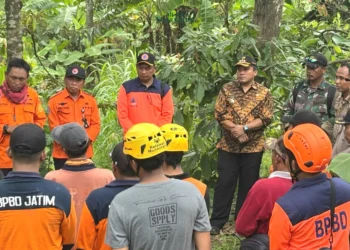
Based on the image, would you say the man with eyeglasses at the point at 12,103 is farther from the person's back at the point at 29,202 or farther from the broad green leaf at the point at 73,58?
the broad green leaf at the point at 73,58

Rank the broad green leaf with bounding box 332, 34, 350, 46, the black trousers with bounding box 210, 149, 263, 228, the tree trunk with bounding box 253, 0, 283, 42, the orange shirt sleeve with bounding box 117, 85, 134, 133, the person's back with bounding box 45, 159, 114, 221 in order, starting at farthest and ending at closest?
the broad green leaf with bounding box 332, 34, 350, 46 < the tree trunk with bounding box 253, 0, 283, 42 < the orange shirt sleeve with bounding box 117, 85, 134, 133 < the black trousers with bounding box 210, 149, 263, 228 < the person's back with bounding box 45, 159, 114, 221

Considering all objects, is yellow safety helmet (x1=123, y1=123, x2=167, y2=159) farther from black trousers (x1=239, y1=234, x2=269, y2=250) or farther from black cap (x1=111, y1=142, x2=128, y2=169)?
black trousers (x1=239, y1=234, x2=269, y2=250)

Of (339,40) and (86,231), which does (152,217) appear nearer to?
(86,231)

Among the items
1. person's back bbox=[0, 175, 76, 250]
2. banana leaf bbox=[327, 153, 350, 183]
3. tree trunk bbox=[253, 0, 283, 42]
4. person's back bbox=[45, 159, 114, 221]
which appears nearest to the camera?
person's back bbox=[0, 175, 76, 250]

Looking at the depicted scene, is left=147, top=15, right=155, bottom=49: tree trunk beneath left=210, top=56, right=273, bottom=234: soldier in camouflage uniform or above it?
above

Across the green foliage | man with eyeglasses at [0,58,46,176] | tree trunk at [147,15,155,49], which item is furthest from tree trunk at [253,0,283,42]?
tree trunk at [147,15,155,49]

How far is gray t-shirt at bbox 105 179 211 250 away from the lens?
2963mm

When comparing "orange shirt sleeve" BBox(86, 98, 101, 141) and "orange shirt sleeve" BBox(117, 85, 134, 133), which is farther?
"orange shirt sleeve" BBox(117, 85, 134, 133)

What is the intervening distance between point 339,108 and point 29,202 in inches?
A: 147

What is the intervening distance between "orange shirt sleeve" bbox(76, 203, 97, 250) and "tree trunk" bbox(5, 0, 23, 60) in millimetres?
3349

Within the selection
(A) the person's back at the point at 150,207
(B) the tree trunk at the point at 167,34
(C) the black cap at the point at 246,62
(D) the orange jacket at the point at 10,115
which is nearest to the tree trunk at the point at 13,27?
(D) the orange jacket at the point at 10,115

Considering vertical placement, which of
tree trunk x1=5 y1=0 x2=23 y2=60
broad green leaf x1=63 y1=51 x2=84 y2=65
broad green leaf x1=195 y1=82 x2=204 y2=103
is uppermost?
tree trunk x1=5 y1=0 x2=23 y2=60

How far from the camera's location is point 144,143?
3027 millimetres

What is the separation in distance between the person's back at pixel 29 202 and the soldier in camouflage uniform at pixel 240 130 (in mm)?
3098
